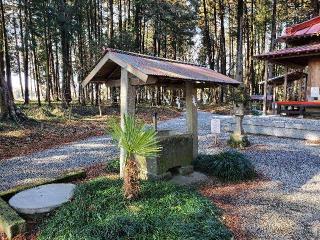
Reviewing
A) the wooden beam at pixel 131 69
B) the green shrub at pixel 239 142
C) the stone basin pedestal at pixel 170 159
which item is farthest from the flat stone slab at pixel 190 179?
the green shrub at pixel 239 142

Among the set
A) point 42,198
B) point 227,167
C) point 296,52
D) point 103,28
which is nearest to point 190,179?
point 227,167

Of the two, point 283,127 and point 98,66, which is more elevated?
point 98,66

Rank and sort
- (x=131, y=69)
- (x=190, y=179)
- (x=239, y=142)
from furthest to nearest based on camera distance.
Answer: (x=239, y=142)
(x=190, y=179)
(x=131, y=69)

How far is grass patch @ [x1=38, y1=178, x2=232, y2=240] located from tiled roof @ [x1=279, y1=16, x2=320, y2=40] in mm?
15695

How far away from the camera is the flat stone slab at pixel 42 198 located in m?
5.57

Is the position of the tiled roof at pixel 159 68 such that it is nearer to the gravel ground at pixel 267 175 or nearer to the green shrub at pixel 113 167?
the gravel ground at pixel 267 175

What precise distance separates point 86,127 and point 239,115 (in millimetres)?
7954

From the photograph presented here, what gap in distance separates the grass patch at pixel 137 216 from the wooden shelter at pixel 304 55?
38.3 ft

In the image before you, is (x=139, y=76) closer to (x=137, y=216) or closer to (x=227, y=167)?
(x=137, y=216)

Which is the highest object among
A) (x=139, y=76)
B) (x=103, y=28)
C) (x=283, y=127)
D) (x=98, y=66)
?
(x=103, y=28)

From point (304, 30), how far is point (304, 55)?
394 centimetres

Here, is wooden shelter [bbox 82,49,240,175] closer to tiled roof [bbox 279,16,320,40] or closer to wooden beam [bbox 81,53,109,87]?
wooden beam [bbox 81,53,109,87]

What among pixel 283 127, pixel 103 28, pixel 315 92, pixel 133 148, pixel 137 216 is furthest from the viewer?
pixel 103 28

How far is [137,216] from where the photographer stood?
4.89m
